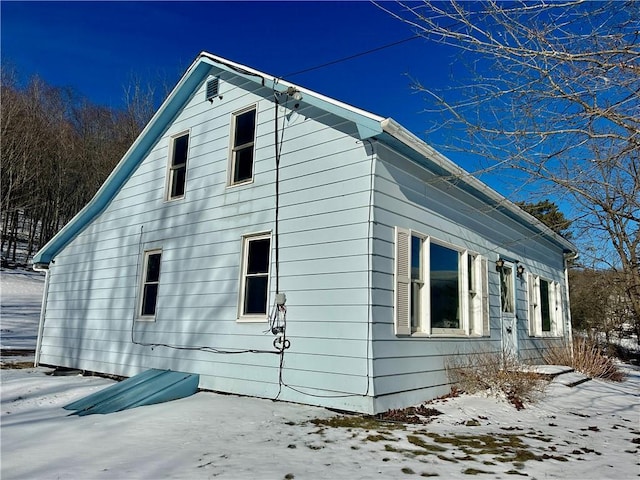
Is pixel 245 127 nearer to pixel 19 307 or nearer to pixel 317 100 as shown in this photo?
pixel 317 100

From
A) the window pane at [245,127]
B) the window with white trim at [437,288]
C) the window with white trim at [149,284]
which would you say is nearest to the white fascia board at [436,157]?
the window with white trim at [437,288]

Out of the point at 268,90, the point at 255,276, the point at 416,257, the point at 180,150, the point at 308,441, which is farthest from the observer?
the point at 180,150

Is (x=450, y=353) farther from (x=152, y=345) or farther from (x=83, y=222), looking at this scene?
(x=83, y=222)

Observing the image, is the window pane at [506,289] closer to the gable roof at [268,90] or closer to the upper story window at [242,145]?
the gable roof at [268,90]

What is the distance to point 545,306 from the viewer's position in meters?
12.5

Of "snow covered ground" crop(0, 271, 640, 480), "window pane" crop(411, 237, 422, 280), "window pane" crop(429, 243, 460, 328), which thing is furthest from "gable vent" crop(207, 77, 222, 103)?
"snow covered ground" crop(0, 271, 640, 480)

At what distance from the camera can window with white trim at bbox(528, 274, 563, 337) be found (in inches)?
448

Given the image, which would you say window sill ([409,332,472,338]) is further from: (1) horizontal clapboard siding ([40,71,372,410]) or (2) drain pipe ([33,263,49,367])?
(2) drain pipe ([33,263,49,367])

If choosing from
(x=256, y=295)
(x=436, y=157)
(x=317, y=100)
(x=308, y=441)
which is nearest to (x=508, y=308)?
(x=436, y=157)

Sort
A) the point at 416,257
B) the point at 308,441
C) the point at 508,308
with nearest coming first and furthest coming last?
the point at 308,441, the point at 416,257, the point at 508,308

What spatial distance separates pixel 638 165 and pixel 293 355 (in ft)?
25.3

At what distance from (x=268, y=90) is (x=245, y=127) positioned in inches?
33.7

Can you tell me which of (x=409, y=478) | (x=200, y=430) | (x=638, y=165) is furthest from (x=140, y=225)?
(x=638, y=165)

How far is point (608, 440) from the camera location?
4.95m
